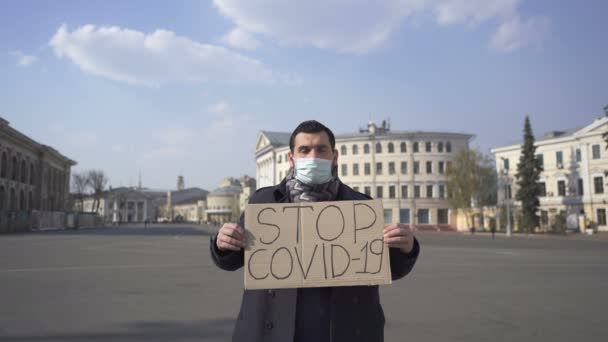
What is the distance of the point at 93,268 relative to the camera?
14.2 m

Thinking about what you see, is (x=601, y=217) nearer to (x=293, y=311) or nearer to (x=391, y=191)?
(x=391, y=191)

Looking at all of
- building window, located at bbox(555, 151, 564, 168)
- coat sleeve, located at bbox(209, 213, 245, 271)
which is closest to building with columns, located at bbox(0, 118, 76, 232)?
coat sleeve, located at bbox(209, 213, 245, 271)

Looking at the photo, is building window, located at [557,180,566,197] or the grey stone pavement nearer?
the grey stone pavement

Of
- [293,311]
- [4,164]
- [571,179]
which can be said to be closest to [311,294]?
[293,311]

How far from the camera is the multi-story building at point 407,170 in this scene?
7494 cm

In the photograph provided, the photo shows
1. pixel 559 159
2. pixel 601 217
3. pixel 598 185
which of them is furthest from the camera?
pixel 559 159

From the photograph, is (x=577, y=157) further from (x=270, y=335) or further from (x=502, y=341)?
(x=270, y=335)

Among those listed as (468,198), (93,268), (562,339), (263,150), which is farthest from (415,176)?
(562,339)

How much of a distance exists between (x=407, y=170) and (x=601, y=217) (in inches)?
1144

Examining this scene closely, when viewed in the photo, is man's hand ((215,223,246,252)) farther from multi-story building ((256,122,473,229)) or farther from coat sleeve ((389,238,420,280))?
multi-story building ((256,122,473,229))

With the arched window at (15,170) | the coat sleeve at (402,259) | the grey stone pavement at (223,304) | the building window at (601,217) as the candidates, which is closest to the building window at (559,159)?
the building window at (601,217)

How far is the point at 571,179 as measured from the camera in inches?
2264

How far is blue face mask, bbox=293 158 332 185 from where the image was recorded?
287cm

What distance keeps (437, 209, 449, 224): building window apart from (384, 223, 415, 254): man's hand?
75.7 metres
